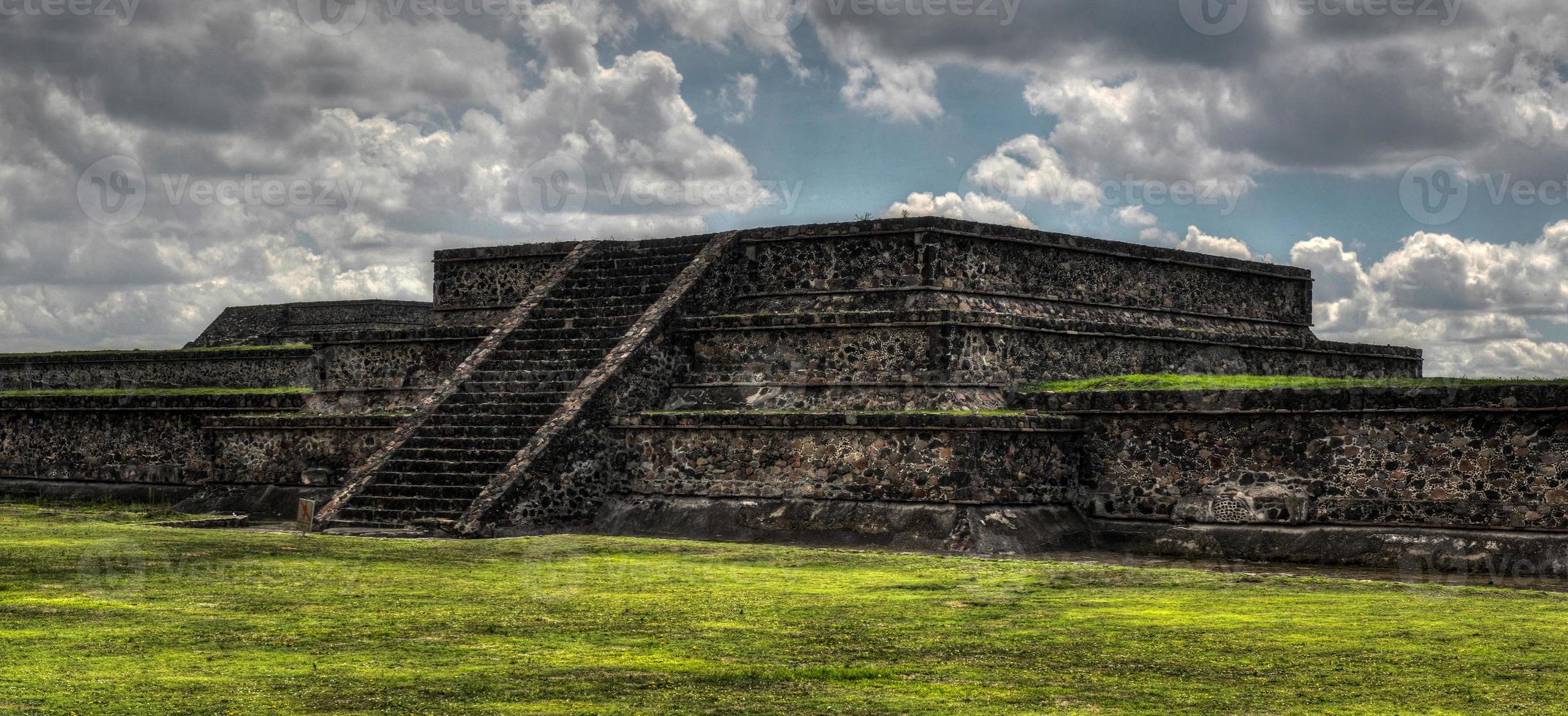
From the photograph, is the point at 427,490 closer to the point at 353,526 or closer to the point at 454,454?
the point at 454,454

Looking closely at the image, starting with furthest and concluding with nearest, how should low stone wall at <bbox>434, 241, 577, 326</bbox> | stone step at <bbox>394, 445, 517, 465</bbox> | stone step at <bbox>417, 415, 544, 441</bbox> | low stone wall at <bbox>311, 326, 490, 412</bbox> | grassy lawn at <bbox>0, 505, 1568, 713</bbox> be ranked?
low stone wall at <bbox>434, 241, 577, 326</bbox> < low stone wall at <bbox>311, 326, 490, 412</bbox> < stone step at <bbox>417, 415, 544, 441</bbox> < stone step at <bbox>394, 445, 517, 465</bbox> < grassy lawn at <bbox>0, 505, 1568, 713</bbox>

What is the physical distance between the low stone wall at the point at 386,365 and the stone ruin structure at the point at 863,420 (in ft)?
0.11

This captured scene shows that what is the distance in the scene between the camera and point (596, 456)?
52.7 feet

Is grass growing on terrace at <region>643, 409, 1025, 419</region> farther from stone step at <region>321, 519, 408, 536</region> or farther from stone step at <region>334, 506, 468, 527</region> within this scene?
stone step at <region>321, 519, 408, 536</region>

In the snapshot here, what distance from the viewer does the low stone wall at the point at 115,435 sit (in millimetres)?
20594

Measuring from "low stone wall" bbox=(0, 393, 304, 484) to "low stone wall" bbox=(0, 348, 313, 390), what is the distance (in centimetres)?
471

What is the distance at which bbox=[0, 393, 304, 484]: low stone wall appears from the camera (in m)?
20.6

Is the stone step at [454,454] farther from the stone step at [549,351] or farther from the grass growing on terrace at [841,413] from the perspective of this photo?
the stone step at [549,351]

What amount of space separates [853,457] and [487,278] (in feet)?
25.1

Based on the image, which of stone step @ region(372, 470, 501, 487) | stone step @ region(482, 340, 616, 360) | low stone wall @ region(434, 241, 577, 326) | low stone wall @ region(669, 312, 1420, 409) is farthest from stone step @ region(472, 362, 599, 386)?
low stone wall @ region(434, 241, 577, 326)

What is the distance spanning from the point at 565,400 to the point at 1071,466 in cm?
535

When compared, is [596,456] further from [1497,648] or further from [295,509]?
[1497,648]

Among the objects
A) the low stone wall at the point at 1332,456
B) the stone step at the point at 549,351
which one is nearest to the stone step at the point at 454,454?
the stone step at the point at 549,351

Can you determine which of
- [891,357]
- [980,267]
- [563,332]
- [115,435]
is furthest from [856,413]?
[115,435]
